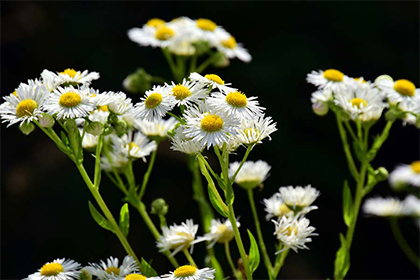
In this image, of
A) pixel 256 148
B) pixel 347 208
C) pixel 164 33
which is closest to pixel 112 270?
pixel 347 208

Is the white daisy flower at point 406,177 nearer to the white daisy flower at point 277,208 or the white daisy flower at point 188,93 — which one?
the white daisy flower at point 277,208

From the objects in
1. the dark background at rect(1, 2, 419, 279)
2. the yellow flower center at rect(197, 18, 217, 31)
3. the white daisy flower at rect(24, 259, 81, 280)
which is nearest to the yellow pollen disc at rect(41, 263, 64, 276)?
the white daisy flower at rect(24, 259, 81, 280)

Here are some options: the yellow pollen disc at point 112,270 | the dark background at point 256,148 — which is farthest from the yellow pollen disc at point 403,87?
the dark background at point 256,148

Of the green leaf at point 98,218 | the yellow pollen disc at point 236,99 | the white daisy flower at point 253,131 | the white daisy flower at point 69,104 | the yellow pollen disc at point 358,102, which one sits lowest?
the yellow pollen disc at point 358,102

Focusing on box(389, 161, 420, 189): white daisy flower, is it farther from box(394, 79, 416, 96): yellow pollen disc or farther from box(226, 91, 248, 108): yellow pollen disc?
box(226, 91, 248, 108): yellow pollen disc

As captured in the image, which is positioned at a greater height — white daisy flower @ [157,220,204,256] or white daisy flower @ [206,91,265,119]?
white daisy flower @ [206,91,265,119]

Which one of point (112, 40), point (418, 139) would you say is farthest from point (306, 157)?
point (112, 40)

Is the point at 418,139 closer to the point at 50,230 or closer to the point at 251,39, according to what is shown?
the point at 251,39
